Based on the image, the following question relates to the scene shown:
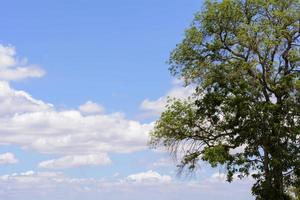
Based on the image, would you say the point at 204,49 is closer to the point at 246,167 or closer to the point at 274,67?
the point at 274,67

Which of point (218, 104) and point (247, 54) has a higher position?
point (247, 54)

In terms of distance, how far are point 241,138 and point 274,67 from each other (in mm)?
5810

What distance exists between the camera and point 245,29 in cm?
4328

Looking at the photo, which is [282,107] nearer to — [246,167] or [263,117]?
[263,117]

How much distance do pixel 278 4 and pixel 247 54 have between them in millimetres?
4933

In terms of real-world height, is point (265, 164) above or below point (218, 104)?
below

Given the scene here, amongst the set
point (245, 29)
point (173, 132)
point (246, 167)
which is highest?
point (245, 29)

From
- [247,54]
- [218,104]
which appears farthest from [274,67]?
[218,104]

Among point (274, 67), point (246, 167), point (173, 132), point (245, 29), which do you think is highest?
point (245, 29)

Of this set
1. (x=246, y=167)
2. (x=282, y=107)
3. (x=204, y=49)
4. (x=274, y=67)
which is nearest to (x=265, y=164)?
(x=246, y=167)

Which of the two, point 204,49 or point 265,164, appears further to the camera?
point 204,49

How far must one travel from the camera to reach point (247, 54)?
1722 inches

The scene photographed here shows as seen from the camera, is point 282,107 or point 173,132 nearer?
point 282,107

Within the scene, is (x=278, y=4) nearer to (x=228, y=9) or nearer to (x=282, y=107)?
(x=228, y=9)
